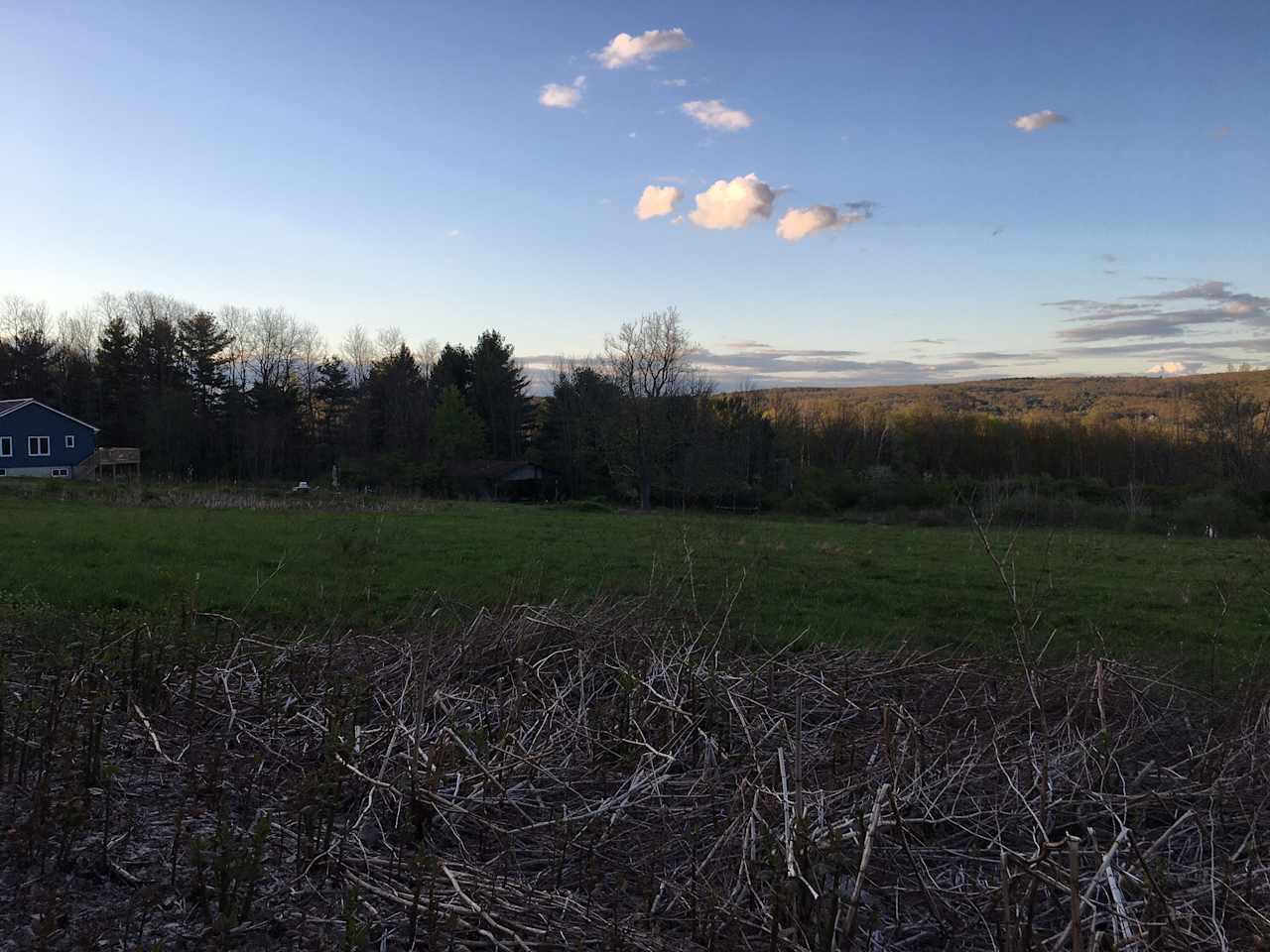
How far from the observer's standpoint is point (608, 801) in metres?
3.32

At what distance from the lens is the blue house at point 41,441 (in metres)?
41.6

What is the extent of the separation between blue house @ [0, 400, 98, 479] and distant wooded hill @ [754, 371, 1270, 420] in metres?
39.2

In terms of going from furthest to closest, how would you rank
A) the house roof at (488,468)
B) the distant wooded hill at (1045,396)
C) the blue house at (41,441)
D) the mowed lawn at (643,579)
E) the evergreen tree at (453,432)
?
the distant wooded hill at (1045,396) → the evergreen tree at (453,432) → the house roof at (488,468) → the blue house at (41,441) → the mowed lawn at (643,579)

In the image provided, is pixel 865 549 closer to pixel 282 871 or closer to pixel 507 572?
pixel 507 572

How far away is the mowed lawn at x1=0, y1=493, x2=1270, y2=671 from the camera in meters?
7.56

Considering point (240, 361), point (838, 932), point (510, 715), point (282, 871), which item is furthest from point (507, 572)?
point (240, 361)

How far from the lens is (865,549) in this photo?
1686 cm

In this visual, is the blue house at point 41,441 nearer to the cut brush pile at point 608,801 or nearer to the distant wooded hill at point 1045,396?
the distant wooded hill at point 1045,396

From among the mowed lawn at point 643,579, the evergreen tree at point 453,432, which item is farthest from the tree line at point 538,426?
the mowed lawn at point 643,579

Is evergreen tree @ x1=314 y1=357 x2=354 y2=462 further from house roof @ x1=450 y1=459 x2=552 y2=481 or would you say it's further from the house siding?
the house siding

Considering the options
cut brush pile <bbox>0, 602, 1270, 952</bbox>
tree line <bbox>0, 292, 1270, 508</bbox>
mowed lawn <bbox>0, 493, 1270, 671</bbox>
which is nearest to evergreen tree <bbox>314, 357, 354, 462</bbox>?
tree line <bbox>0, 292, 1270, 508</bbox>

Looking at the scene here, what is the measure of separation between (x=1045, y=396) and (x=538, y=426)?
244 ft

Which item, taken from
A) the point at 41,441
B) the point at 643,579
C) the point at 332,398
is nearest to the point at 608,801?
the point at 643,579

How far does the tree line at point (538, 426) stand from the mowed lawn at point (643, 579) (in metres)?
26.1
